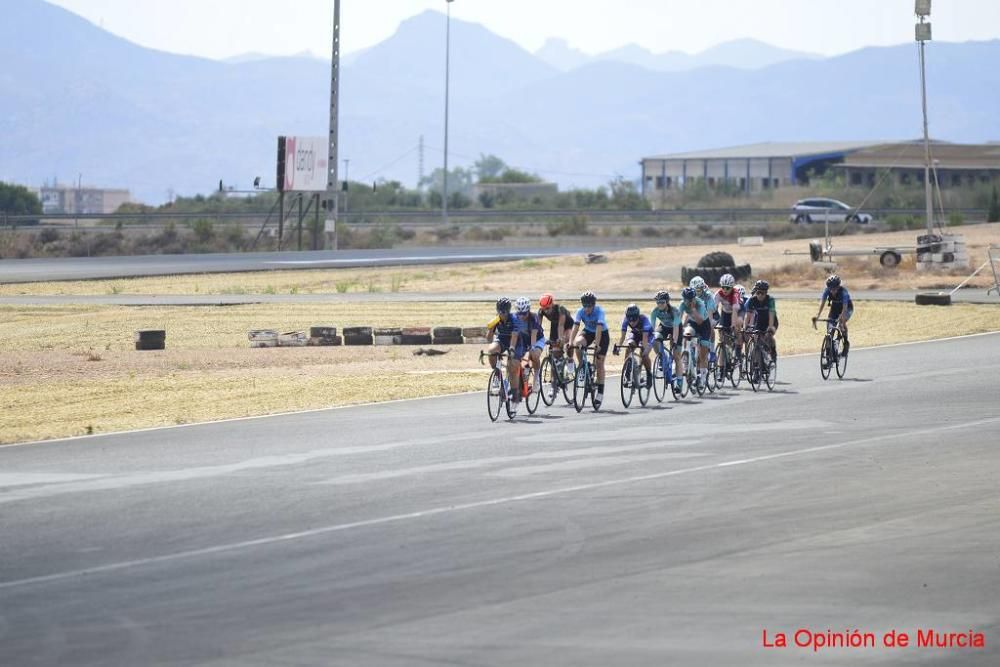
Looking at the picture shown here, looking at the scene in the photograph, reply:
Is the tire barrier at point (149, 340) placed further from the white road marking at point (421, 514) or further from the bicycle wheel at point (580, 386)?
the white road marking at point (421, 514)

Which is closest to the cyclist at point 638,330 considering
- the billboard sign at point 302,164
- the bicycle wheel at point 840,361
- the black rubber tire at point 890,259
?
the bicycle wheel at point 840,361

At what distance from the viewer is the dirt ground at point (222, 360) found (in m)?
23.6

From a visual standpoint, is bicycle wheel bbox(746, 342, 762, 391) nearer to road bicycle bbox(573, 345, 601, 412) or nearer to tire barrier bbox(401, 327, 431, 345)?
road bicycle bbox(573, 345, 601, 412)

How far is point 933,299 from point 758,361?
19.8 meters

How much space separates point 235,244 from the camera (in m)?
74.2

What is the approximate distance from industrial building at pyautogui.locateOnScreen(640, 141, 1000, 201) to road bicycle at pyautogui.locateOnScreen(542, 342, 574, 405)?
86.5 m

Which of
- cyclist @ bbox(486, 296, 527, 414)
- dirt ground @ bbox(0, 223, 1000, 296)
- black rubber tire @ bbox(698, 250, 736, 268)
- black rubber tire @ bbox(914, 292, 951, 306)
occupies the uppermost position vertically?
black rubber tire @ bbox(698, 250, 736, 268)

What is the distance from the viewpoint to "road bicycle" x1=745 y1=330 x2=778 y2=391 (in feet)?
81.8

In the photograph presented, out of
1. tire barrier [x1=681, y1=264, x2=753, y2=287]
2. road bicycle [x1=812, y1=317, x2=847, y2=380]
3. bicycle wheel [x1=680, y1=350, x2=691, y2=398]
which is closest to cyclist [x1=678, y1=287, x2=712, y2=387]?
bicycle wheel [x1=680, y1=350, x2=691, y2=398]

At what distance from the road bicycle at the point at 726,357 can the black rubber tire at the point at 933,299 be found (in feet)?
62.4

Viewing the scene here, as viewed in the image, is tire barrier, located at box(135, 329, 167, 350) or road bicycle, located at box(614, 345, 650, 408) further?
tire barrier, located at box(135, 329, 167, 350)

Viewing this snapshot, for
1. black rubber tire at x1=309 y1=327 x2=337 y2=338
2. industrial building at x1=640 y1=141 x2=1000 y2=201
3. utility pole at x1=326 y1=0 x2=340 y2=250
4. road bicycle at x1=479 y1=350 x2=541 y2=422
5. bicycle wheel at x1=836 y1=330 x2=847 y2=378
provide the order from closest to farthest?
road bicycle at x1=479 y1=350 x2=541 y2=422, bicycle wheel at x1=836 y1=330 x2=847 y2=378, black rubber tire at x1=309 y1=327 x2=337 y2=338, utility pole at x1=326 y1=0 x2=340 y2=250, industrial building at x1=640 y1=141 x2=1000 y2=201

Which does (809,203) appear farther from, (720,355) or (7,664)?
(7,664)

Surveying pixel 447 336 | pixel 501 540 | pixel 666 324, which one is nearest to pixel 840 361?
pixel 666 324
